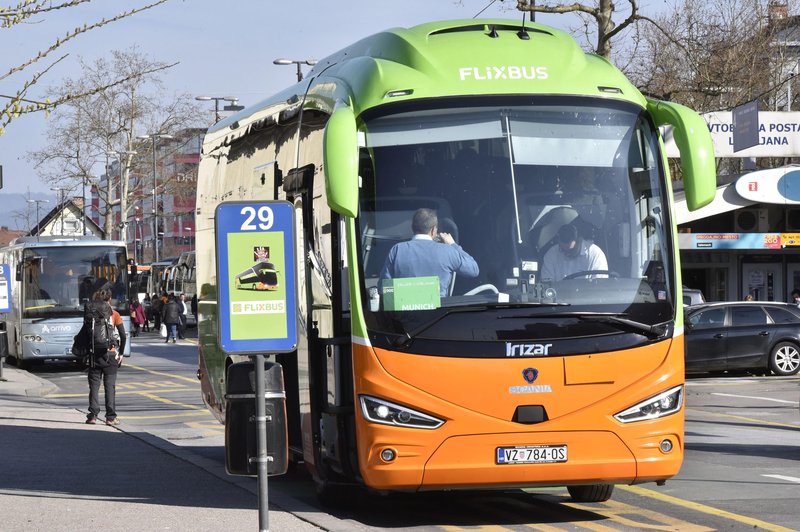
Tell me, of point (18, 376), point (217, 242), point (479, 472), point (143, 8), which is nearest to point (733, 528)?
point (479, 472)

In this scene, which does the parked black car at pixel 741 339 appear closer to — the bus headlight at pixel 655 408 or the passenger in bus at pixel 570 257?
the bus headlight at pixel 655 408

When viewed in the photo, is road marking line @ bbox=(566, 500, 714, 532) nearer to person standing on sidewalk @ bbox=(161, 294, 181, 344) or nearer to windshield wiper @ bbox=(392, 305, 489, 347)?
windshield wiper @ bbox=(392, 305, 489, 347)

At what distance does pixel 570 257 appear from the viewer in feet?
30.8

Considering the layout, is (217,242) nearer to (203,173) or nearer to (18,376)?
(203,173)

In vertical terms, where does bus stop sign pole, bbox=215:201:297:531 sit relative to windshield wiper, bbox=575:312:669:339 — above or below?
above

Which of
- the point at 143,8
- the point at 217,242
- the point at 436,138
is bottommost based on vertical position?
the point at 217,242

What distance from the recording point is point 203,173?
15383 mm

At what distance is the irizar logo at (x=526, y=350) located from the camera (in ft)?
30.1

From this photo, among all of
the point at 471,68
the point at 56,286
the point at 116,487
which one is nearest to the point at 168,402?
the point at 56,286

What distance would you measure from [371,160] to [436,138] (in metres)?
0.47

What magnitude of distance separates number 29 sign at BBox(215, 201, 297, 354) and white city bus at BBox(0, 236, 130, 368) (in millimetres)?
27049

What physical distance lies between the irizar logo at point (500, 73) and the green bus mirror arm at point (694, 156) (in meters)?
0.96

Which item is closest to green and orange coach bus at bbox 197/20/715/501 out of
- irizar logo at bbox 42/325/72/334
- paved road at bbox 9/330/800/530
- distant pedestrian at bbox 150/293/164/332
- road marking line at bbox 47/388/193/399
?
paved road at bbox 9/330/800/530

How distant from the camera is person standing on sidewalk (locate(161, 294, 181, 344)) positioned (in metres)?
48.7
